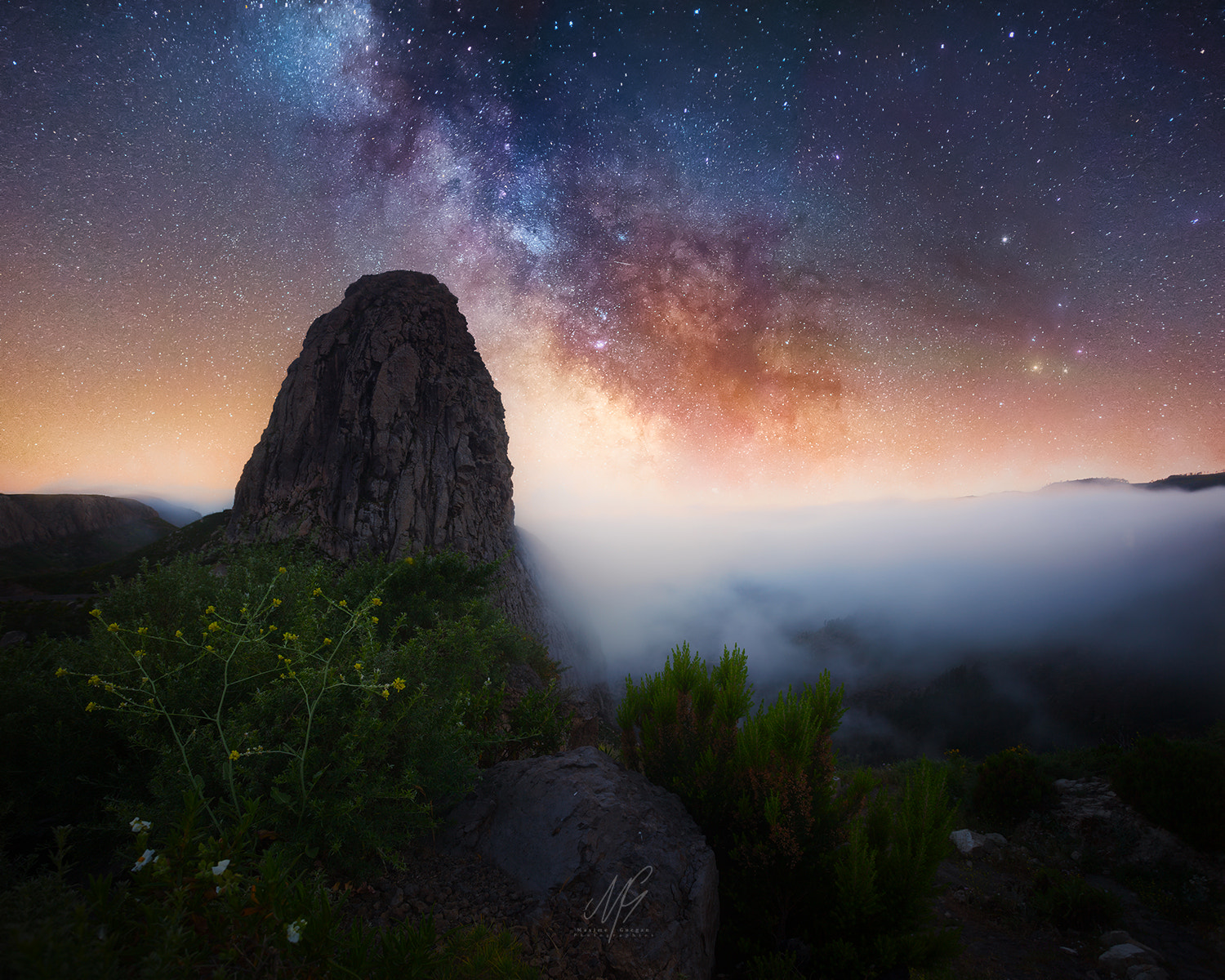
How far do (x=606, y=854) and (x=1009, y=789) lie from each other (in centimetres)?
1371

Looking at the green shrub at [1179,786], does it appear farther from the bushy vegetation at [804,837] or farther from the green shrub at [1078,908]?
the bushy vegetation at [804,837]

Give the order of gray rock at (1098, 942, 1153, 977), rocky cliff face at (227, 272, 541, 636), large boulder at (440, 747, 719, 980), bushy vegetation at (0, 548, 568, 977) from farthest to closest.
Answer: rocky cliff face at (227, 272, 541, 636)
gray rock at (1098, 942, 1153, 977)
large boulder at (440, 747, 719, 980)
bushy vegetation at (0, 548, 568, 977)

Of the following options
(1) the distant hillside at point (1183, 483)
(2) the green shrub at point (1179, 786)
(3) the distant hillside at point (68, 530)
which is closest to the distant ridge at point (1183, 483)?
(1) the distant hillside at point (1183, 483)

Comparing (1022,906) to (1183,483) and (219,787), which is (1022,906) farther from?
(1183,483)

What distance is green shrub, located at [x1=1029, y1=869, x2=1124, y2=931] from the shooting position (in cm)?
636

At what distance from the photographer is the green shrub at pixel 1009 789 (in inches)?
433

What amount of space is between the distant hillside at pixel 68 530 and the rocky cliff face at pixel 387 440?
48.3 m

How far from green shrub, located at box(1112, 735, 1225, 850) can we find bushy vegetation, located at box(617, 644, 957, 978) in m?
10.2

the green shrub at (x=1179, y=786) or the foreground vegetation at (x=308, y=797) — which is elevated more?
the foreground vegetation at (x=308, y=797)

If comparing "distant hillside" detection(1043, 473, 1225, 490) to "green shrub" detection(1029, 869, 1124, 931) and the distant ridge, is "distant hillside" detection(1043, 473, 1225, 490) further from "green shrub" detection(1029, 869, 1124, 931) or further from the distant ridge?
"green shrub" detection(1029, 869, 1124, 931)

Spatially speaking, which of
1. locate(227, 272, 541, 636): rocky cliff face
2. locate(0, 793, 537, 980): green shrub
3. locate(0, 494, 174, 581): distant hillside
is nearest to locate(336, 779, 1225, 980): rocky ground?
locate(0, 793, 537, 980): green shrub

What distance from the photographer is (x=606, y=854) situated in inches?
131

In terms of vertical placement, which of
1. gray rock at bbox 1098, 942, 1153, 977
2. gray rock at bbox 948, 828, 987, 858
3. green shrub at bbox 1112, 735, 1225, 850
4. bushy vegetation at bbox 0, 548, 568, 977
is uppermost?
bushy vegetation at bbox 0, 548, 568, 977

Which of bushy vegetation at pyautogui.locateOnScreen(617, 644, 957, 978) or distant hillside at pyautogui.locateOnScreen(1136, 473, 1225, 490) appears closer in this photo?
bushy vegetation at pyautogui.locateOnScreen(617, 644, 957, 978)
